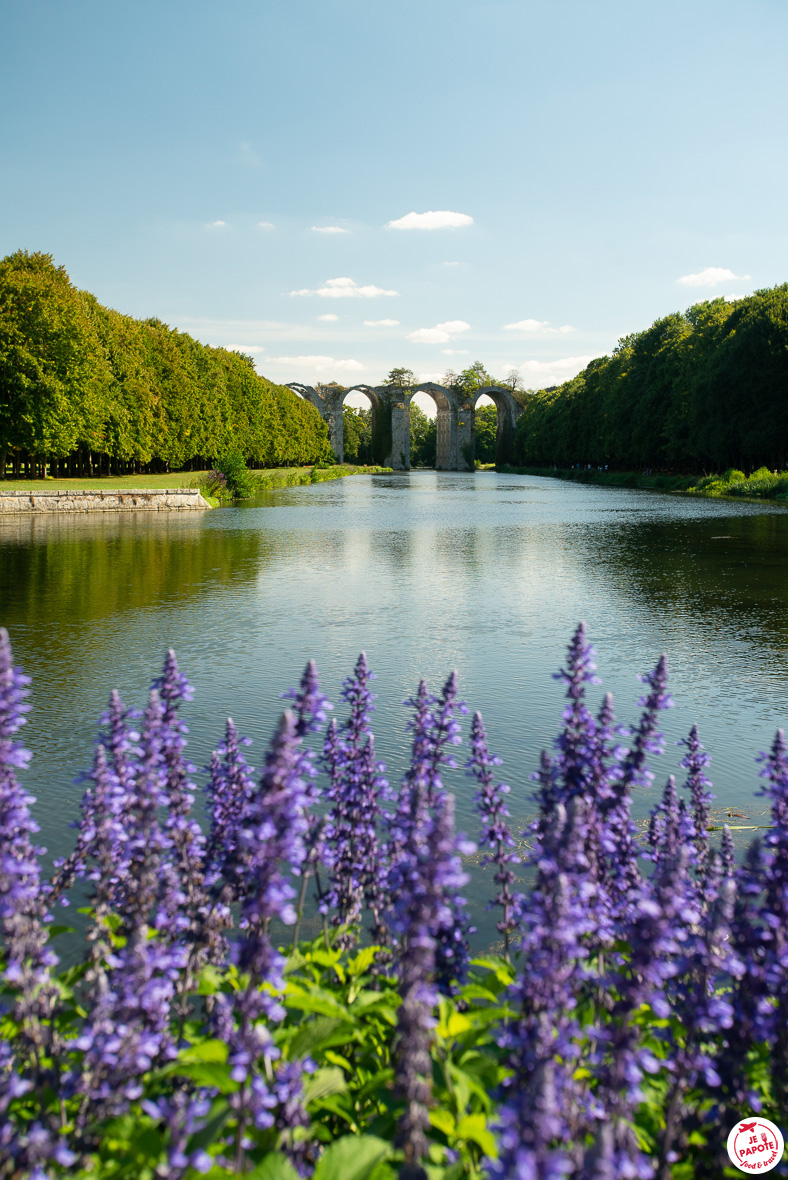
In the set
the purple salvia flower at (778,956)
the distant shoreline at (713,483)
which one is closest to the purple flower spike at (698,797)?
the purple salvia flower at (778,956)

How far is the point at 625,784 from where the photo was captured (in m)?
3.77

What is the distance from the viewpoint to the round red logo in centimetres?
284

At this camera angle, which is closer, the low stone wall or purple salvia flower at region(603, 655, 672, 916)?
purple salvia flower at region(603, 655, 672, 916)

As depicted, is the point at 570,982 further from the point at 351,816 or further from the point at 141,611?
the point at 141,611

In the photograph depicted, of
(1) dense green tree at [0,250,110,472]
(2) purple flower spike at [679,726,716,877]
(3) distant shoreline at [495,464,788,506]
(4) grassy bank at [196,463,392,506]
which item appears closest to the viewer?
(2) purple flower spike at [679,726,716,877]

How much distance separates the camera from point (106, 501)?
45156 mm

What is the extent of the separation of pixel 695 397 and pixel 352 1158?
228 feet

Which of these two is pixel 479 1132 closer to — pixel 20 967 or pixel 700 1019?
pixel 700 1019

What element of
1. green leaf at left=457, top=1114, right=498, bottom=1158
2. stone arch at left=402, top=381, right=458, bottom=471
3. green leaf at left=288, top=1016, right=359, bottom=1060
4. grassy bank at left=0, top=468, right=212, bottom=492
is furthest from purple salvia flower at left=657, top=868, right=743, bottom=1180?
stone arch at left=402, top=381, right=458, bottom=471

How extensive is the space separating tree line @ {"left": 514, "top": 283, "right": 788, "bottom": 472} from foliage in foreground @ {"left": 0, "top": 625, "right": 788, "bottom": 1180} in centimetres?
6041

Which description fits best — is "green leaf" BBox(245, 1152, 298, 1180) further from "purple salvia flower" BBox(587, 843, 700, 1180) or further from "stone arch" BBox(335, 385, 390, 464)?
"stone arch" BBox(335, 385, 390, 464)

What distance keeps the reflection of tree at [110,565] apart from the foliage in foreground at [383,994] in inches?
455

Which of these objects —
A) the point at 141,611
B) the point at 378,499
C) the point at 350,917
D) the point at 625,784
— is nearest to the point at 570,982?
the point at 625,784

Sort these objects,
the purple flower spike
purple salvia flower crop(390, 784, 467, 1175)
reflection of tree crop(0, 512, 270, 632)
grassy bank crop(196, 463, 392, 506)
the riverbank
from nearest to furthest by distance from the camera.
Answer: purple salvia flower crop(390, 784, 467, 1175), the purple flower spike, reflection of tree crop(0, 512, 270, 632), the riverbank, grassy bank crop(196, 463, 392, 506)
